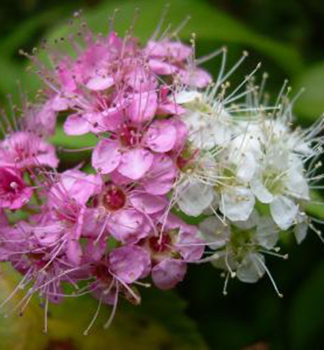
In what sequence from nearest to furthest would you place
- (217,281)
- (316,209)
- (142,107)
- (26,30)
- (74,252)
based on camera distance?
1. (74,252)
2. (142,107)
3. (316,209)
4. (217,281)
5. (26,30)

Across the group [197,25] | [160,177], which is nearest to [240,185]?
[160,177]

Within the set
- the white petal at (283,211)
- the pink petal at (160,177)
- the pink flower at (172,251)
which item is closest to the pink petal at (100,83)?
the pink petal at (160,177)

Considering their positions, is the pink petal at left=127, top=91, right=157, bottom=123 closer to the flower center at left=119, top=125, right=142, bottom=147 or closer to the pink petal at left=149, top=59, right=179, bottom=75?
the flower center at left=119, top=125, right=142, bottom=147

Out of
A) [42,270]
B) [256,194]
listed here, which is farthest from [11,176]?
[256,194]

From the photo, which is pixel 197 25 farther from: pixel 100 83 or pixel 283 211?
pixel 283 211

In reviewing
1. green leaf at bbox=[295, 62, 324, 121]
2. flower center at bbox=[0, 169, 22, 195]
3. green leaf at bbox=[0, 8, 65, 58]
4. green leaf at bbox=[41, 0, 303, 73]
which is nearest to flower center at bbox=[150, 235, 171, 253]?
flower center at bbox=[0, 169, 22, 195]

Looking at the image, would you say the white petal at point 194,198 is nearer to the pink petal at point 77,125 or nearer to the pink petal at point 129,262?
the pink petal at point 129,262

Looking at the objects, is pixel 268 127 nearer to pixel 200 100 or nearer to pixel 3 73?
pixel 200 100
